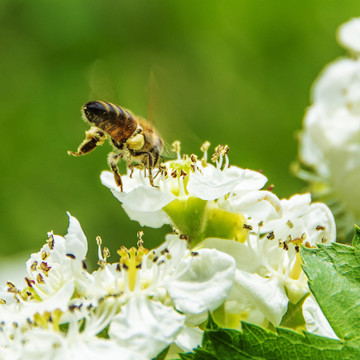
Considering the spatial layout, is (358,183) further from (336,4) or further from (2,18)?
(2,18)

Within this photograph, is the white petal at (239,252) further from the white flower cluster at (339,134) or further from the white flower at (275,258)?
the white flower cluster at (339,134)

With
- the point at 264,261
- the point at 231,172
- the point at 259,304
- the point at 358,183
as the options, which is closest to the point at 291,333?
the point at 259,304

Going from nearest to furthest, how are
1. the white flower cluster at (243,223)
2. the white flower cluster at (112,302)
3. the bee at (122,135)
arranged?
the white flower cluster at (112,302)
the white flower cluster at (243,223)
the bee at (122,135)

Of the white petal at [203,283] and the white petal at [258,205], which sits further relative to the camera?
the white petal at [258,205]


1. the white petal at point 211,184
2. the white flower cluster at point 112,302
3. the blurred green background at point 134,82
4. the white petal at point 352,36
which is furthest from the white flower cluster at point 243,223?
the blurred green background at point 134,82

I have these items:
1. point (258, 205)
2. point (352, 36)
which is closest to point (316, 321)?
point (258, 205)

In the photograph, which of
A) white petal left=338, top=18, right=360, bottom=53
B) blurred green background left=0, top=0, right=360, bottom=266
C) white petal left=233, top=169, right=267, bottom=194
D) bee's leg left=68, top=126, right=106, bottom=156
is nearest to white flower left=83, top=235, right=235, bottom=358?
white petal left=233, top=169, right=267, bottom=194

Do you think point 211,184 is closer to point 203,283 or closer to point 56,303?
point 203,283
